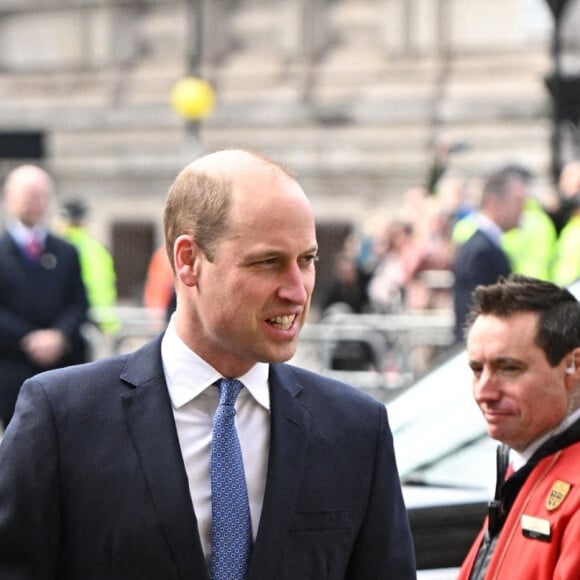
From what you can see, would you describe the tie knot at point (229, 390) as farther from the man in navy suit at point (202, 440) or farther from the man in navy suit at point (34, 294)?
the man in navy suit at point (34, 294)

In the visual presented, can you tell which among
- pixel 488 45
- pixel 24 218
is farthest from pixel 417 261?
pixel 488 45

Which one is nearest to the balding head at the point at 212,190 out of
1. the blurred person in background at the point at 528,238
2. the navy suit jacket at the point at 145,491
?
the navy suit jacket at the point at 145,491

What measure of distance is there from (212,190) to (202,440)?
1.44 feet

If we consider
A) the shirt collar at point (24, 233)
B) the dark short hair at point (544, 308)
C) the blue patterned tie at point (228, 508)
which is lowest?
the shirt collar at point (24, 233)

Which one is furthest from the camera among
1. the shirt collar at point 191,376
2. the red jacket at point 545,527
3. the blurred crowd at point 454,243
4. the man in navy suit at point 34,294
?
the blurred crowd at point 454,243

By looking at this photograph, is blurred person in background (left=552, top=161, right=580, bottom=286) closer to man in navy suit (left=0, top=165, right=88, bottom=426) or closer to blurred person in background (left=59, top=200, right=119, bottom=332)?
man in navy suit (left=0, top=165, right=88, bottom=426)

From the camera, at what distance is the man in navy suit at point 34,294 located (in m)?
9.21

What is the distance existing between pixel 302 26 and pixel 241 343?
28212 millimetres

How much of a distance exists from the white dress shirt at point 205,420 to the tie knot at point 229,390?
0.04 ft

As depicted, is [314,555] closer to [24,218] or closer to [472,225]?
[24,218]

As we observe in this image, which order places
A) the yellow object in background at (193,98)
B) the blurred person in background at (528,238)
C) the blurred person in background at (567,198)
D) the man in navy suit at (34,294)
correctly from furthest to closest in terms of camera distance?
the yellow object in background at (193,98) < the blurred person in background at (567,198) < the blurred person in background at (528,238) < the man in navy suit at (34,294)

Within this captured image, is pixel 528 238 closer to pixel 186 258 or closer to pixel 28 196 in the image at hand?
pixel 28 196

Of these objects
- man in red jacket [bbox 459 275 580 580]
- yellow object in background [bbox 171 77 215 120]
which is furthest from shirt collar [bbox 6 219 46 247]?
yellow object in background [bbox 171 77 215 120]

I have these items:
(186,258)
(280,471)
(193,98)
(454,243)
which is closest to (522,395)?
(280,471)
